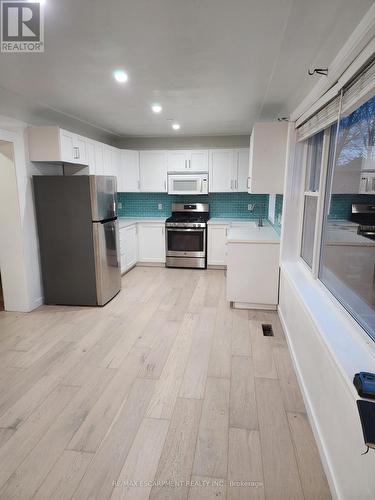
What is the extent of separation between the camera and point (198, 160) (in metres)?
5.24

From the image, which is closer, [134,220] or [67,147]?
[67,147]

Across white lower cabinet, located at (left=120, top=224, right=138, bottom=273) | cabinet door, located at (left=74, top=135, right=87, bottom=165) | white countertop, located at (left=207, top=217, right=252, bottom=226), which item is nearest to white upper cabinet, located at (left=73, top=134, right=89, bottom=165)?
cabinet door, located at (left=74, top=135, right=87, bottom=165)

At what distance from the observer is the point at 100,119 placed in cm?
411

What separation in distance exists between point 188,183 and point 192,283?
6.08 feet

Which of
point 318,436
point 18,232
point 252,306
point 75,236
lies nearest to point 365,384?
point 318,436

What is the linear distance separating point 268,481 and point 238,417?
0.44 metres

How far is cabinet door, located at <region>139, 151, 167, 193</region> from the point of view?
5344mm

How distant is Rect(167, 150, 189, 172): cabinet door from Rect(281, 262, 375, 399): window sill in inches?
138

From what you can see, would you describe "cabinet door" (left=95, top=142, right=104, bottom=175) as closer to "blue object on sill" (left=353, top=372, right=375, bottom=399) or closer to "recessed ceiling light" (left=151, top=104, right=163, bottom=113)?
"recessed ceiling light" (left=151, top=104, right=163, bottom=113)

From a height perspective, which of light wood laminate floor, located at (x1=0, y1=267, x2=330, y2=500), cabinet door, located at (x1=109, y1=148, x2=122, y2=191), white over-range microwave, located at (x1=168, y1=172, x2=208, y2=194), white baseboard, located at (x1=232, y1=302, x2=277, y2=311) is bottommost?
light wood laminate floor, located at (x1=0, y1=267, x2=330, y2=500)

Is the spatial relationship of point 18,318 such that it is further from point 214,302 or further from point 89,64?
Answer: point 89,64

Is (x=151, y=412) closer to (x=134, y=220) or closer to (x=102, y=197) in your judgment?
(x=102, y=197)

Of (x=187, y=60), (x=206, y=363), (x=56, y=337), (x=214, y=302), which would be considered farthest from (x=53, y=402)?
(x=187, y=60)

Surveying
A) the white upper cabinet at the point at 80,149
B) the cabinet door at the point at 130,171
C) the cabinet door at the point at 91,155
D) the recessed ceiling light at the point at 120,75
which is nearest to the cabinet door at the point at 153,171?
the cabinet door at the point at 130,171
